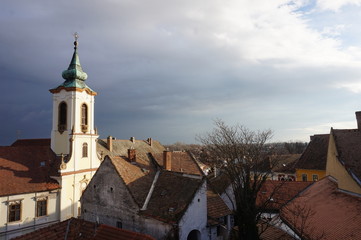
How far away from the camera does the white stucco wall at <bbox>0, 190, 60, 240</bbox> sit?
77.2 ft

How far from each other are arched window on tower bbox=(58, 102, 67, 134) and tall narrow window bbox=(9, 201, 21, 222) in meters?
10.3

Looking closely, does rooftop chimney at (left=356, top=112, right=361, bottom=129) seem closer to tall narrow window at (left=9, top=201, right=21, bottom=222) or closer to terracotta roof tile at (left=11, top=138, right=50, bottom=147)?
tall narrow window at (left=9, top=201, right=21, bottom=222)

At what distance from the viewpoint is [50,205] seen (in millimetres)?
26969

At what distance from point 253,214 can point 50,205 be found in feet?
72.3

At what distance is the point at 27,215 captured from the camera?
983 inches

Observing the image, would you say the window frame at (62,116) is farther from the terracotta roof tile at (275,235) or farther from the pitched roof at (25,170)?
the terracotta roof tile at (275,235)

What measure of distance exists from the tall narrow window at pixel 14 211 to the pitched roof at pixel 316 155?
3439 centimetres

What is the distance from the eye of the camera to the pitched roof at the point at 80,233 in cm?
1341

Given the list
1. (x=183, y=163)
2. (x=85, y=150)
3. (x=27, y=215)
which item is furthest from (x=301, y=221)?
(x=85, y=150)

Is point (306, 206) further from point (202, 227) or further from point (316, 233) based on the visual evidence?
point (202, 227)

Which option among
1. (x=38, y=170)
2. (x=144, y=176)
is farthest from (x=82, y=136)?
(x=144, y=176)

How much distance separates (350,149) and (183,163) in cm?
1933

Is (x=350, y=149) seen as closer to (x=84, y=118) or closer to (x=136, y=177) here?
(x=136, y=177)

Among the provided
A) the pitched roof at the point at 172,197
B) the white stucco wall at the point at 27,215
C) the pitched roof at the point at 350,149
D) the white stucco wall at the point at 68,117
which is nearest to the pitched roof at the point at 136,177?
the pitched roof at the point at 172,197
